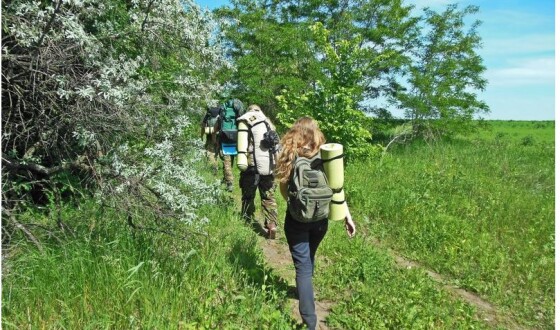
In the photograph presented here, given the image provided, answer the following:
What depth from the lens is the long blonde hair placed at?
3.80 metres

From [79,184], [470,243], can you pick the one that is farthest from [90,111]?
[470,243]

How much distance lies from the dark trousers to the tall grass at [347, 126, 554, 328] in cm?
250

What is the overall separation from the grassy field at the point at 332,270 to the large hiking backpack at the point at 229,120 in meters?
2.17

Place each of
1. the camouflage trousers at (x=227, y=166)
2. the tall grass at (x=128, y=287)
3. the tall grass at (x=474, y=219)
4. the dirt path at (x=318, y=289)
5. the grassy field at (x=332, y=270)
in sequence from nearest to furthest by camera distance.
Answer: the tall grass at (x=128, y=287) → the grassy field at (x=332, y=270) → the dirt path at (x=318, y=289) → the tall grass at (x=474, y=219) → the camouflage trousers at (x=227, y=166)

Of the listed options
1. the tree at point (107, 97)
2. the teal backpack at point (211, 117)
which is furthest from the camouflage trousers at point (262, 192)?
the teal backpack at point (211, 117)

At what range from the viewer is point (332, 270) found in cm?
509

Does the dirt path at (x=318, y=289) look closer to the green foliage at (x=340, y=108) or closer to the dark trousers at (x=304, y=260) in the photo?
the dark trousers at (x=304, y=260)

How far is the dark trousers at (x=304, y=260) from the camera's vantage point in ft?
12.1

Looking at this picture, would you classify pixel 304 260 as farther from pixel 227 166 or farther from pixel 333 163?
pixel 227 166

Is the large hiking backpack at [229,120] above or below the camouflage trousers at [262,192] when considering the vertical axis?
above

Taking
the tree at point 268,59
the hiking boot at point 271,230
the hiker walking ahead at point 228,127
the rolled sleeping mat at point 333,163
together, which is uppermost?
the tree at point 268,59

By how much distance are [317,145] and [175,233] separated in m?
1.55

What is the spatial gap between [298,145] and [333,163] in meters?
0.35

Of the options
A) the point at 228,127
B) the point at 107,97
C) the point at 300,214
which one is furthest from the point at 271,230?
the point at 107,97
